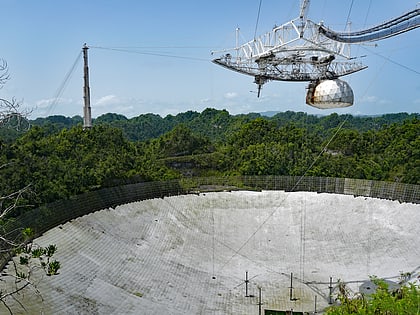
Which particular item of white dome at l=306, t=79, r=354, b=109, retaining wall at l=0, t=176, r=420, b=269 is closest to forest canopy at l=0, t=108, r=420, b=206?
retaining wall at l=0, t=176, r=420, b=269

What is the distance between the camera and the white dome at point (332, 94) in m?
11.1

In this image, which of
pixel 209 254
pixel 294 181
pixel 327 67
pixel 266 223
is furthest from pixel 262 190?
pixel 327 67

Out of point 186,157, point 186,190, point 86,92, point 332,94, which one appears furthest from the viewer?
point 186,157

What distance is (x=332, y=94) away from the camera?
11.1 meters

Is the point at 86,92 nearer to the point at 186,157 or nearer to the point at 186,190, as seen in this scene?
the point at 186,190

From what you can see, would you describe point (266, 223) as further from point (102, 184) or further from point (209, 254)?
point (102, 184)

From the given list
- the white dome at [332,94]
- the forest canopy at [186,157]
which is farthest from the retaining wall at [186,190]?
the white dome at [332,94]

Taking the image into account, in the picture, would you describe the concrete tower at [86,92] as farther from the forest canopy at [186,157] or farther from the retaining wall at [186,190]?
the retaining wall at [186,190]

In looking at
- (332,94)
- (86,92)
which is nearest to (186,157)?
(86,92)

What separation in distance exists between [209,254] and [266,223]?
327 centimetres

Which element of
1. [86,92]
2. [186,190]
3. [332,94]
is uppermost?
[86,92]

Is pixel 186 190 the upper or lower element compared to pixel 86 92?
lower

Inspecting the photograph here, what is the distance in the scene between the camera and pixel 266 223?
17250mm

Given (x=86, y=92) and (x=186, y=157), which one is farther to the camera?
(x=186, y=157)
